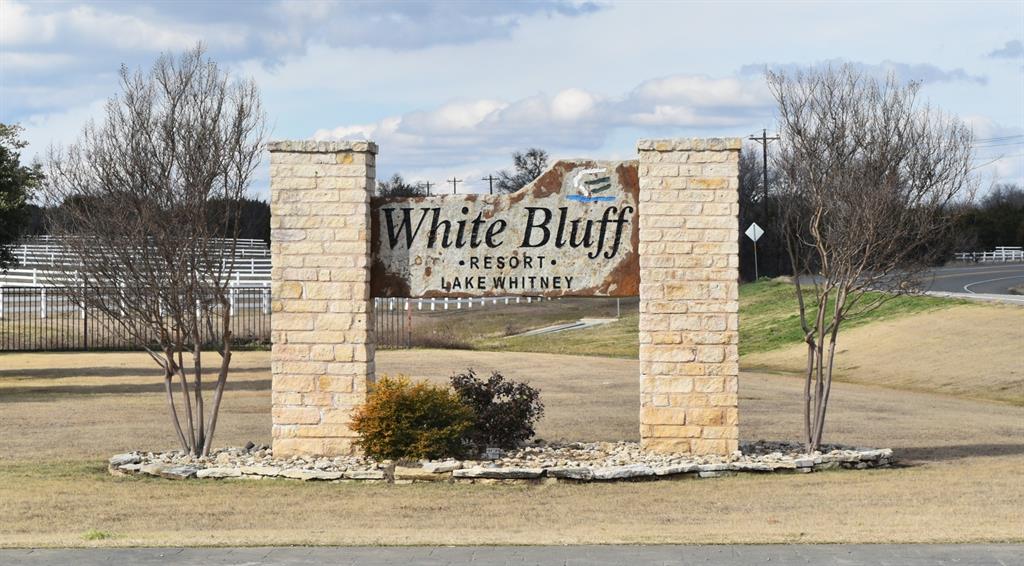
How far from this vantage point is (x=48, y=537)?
39.6 feet

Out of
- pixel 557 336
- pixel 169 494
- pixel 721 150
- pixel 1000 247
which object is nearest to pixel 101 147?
pixel 169 494

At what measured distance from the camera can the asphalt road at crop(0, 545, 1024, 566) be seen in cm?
1035

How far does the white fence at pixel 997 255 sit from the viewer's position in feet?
282

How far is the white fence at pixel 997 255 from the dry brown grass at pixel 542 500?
63.5m

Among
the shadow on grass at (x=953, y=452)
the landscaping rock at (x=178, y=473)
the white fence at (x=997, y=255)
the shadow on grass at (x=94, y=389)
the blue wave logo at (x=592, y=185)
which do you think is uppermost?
the blue wave logo at (x=592, y=185)

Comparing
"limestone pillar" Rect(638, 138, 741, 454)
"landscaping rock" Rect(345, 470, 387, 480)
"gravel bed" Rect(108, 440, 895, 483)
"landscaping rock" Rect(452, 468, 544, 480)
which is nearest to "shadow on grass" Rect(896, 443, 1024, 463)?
"gravel bed" Rect(108, 440, 895, 483)

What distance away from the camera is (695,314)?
56.5 feet

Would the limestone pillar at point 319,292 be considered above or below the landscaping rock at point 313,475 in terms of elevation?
above

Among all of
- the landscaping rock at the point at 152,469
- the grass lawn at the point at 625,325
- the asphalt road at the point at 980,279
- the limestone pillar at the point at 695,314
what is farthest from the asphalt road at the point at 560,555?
the asphalt road at the point at 980,279

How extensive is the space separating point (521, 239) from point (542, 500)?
169 inches

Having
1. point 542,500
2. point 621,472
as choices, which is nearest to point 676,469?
point 621,472

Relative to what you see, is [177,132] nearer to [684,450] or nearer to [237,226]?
[237,226]

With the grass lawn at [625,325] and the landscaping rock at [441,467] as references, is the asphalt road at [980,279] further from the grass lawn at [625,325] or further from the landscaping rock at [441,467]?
the landscaping rock at [441,467]

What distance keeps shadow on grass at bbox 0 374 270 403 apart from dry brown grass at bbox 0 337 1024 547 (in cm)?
550
